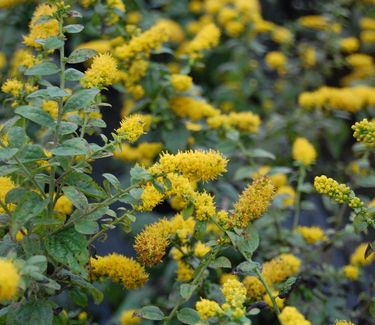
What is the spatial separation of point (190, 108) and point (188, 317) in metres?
0.95

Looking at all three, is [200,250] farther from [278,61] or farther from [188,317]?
[278,61]

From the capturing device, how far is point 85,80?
4.54 feet

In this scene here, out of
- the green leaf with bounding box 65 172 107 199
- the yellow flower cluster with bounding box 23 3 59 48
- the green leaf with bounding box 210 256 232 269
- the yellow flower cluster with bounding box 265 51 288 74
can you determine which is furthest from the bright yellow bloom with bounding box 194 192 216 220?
the yellow flower cluster with bounding box 265 51 288 74

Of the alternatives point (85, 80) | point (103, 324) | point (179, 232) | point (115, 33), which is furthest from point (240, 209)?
point (103, 324)

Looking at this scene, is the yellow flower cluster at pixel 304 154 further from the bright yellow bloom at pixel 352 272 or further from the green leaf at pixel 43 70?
the green leaf at pixel 43 70

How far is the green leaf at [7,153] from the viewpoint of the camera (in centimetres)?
118

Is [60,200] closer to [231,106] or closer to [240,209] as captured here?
[240,209]

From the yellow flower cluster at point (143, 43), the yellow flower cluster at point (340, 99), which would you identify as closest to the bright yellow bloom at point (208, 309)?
the yellow flower cluster at point (143, 43)

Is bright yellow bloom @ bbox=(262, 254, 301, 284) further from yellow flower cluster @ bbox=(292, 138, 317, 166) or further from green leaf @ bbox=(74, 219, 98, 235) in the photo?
green leaf @ bbox=(74, 219, 98, 235)

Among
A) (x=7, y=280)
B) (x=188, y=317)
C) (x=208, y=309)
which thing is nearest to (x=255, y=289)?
(x=188, y=317)

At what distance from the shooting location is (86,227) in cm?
128

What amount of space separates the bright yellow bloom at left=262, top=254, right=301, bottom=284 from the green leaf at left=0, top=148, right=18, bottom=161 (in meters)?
0.76

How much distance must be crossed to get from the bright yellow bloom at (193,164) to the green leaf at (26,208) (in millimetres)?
251

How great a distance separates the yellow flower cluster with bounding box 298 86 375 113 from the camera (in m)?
2.49
